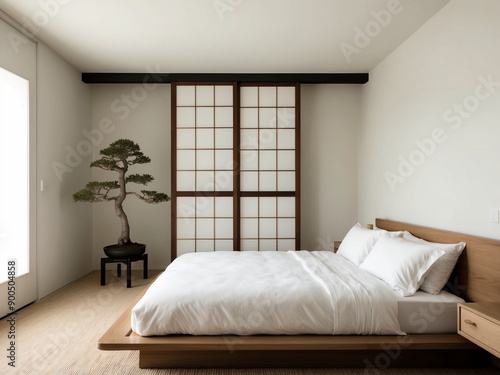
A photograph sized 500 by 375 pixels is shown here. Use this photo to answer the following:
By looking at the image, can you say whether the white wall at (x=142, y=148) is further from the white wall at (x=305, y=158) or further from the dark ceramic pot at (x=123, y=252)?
the dark ceramic pot at (x=123, y=252)

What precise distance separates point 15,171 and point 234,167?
2.44 metres

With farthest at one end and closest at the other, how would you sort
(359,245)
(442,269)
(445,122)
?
(359,245) → (445,122) → (442,269)

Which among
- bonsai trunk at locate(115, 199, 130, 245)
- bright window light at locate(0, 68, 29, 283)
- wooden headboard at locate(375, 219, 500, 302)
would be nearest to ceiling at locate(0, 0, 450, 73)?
bright window light at locate(0, 68, 29, 283)

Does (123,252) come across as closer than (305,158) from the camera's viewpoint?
Yes

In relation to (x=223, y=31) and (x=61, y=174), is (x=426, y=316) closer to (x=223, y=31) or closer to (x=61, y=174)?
(x=223, y=31)

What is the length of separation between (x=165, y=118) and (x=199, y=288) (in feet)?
10.7

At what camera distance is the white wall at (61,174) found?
3744mm

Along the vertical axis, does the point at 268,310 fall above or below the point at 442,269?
below

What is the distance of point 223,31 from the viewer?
3.47 metres

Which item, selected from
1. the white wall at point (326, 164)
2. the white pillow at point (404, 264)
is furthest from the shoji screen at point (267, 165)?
the white pillow at point (404, 264)

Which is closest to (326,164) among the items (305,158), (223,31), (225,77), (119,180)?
(305,158)

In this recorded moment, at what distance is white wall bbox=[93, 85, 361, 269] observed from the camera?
16.5 feet

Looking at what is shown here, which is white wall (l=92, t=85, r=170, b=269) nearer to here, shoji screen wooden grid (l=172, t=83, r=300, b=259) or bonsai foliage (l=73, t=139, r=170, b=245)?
shoji screen wooden grid (l=172, t=83, r=300, b=259)

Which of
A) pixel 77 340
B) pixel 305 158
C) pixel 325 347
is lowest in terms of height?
pixel 77 340
